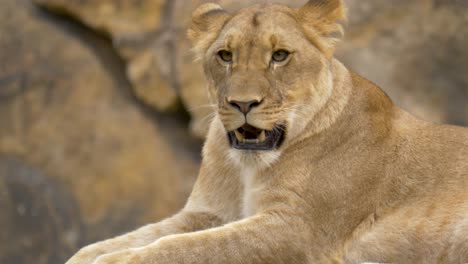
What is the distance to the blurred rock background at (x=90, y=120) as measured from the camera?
344 inches

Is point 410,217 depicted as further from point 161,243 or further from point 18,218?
point 18,218

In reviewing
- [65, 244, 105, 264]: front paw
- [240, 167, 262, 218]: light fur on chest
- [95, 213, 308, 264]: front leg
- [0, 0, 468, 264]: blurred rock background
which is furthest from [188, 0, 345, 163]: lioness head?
[0, 0, 468, 264]: blurred rock background

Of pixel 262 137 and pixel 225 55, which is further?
pixel 225 55

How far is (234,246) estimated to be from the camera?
4.73 metres

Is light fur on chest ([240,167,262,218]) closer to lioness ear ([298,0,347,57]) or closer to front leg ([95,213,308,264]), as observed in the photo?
front leg ([95,213,308,264])

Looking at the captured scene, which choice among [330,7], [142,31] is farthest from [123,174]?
[330,7]

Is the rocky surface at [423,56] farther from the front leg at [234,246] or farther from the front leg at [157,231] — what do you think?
the front leg at [234,246]

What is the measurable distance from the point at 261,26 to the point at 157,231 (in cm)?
119

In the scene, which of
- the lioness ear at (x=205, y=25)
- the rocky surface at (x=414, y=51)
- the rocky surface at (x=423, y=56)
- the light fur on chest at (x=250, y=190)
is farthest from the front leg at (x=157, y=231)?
the rocky surface at (x=423, y=56)

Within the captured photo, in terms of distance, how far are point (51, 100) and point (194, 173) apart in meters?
1.36

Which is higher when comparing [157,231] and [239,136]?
[239,136]

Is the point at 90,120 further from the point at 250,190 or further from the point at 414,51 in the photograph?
the point at 250,190

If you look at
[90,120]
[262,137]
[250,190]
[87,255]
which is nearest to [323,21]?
[262,137]

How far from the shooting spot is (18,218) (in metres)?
9.02
